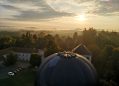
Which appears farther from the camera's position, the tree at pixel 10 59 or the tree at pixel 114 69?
the tree at pixel 10 59

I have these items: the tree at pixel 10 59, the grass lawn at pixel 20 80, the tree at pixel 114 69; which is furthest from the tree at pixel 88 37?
the tree at pixel 10 59

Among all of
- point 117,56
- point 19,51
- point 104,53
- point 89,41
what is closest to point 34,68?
point 19,51

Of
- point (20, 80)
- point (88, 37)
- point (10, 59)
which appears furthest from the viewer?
point (88, 37)

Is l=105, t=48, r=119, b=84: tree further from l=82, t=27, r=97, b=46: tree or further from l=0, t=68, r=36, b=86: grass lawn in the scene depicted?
l=82, t=27, r=97, b=46: tree

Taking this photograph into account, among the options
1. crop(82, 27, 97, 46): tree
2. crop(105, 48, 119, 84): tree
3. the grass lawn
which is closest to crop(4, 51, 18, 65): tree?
the grass lawn

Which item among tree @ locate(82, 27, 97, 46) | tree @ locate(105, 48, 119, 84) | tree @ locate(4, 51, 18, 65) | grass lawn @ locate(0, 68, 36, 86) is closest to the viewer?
tree @ locate(105, 48, 119, 84)

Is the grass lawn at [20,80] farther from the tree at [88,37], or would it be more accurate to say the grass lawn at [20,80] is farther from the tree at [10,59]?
the tree at [88,37]

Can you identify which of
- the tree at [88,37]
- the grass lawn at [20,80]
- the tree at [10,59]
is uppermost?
the tree at [88,37]

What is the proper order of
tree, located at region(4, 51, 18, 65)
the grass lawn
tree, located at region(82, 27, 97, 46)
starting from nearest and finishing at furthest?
the grass lawn, tree, located at region(4, 51, 18, 65), tree, located at region(82, 27, 97, 46)

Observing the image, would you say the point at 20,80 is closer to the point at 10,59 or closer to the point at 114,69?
the point at 10,59

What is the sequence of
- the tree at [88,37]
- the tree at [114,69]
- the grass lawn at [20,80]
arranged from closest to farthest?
the tree at [114,69]
the grass lawn at [20,80]
the tree at [88,37]

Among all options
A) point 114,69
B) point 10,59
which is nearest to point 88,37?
point 114,69

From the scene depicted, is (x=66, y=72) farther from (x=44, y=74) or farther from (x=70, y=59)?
(x=44, y=74)

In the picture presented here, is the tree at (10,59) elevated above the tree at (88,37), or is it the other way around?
the tree at (88,37)
